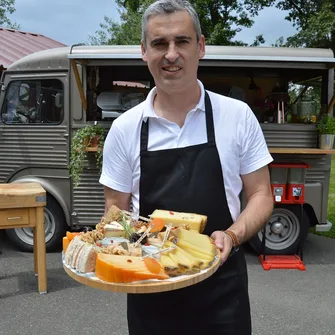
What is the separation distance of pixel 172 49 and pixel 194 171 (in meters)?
0.50

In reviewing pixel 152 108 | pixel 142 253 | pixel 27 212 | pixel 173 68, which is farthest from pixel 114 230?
pixel 27 212

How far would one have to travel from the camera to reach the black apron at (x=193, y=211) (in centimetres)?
178

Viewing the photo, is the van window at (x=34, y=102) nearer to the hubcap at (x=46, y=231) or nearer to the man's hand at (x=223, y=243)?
the hubcap at (x=46, y=231)

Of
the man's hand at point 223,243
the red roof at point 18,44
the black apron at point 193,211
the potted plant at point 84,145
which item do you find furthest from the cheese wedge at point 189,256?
the red roof at point 18,44

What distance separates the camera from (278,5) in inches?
720

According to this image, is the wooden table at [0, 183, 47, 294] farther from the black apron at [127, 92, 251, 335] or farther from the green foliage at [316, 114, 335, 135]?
the green foliage at [316, 114, 335, 135]

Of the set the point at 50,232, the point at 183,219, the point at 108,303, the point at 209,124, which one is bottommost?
the point at 108,303

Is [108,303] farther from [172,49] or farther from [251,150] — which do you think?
[172,49]

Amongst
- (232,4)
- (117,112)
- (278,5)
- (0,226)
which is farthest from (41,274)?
(278,5)

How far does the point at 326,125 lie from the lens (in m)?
5.17

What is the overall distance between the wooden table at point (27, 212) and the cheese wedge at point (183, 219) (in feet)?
9.32

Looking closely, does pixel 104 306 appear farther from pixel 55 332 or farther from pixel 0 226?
pixel 0 226

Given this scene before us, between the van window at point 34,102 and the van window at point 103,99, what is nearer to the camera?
the van window at point 103,99

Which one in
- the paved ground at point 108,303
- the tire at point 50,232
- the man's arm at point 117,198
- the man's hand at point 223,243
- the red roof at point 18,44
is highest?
the red roof at point 18,44
